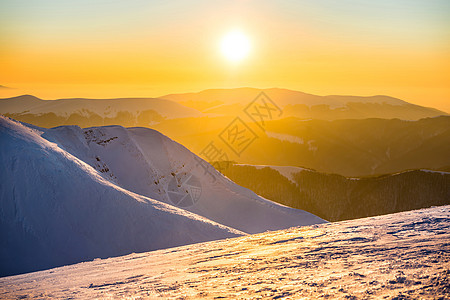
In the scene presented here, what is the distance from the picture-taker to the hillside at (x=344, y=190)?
46.7 m

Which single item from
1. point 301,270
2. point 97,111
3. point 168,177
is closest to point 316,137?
point 97,111

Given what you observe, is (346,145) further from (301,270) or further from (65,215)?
(301,270)

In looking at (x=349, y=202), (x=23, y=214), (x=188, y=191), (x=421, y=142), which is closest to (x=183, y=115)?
(x=421, y=142)

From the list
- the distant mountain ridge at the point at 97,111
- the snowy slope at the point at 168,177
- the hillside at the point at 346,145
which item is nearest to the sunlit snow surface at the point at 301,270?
the snowy slope at the point at 168,177

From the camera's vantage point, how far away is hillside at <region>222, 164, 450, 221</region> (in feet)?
153

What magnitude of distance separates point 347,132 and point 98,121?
75.6m

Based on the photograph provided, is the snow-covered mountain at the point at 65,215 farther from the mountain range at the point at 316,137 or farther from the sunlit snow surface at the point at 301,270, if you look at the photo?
the mountain range at the point at 316,137

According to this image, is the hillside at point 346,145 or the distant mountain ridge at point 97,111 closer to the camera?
the hillside at point 346,145

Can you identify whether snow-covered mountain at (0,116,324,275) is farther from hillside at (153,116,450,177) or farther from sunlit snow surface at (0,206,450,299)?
hillside at (153,116,450,177)

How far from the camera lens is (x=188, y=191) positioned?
26.2 metres

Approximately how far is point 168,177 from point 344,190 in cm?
3069

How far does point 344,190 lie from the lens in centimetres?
5056

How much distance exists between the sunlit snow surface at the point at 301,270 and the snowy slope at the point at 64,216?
17.2 feet

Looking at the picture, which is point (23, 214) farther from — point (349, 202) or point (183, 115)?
point (183, 115)
